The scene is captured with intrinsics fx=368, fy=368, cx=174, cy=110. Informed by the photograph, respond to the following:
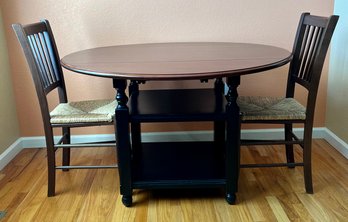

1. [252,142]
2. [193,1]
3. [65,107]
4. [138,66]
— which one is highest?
[193,1]

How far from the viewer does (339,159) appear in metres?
2.40

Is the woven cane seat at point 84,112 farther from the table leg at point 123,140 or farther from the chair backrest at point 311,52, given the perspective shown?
the chair backrest at point 311,52

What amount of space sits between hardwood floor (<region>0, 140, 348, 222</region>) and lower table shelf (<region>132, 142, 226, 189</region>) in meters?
0.13

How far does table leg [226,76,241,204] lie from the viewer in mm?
1739

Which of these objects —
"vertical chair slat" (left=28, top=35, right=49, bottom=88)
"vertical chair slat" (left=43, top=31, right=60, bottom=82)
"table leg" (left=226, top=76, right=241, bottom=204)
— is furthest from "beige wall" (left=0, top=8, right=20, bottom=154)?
"table leg" (left=226, top=76, right=241, bottom=204)

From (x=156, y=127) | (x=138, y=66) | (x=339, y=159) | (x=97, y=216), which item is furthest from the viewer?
(x=156, y=127)

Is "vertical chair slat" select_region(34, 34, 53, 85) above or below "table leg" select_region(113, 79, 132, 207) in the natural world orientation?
above

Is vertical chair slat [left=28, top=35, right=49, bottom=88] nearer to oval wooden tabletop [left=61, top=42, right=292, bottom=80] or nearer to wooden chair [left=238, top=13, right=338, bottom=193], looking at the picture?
oval wooden tabletop [left=61, top=42, right=292, bottom=80]

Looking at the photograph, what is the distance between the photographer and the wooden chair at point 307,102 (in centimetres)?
183

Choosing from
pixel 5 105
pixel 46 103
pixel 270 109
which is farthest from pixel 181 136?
pixel 5 105

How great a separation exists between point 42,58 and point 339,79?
189 centimetres

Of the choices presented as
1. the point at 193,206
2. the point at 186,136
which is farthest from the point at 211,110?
the point at 186,136

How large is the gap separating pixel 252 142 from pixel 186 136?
0.82 m

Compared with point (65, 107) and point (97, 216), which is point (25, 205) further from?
point (65, 107)
